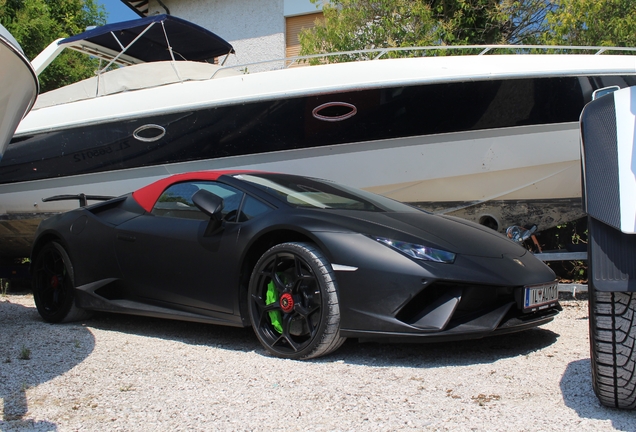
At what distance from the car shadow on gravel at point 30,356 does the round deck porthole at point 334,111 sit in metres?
2.60

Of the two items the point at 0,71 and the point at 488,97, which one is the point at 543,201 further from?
the point at 0,71

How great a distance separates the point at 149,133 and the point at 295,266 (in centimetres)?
328

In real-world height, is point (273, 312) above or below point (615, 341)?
below

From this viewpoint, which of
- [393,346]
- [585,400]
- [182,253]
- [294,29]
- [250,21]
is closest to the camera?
[585,400]

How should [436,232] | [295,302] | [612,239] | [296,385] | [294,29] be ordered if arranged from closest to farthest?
[612,239]
[296,385]
[295,302]
[436,232]
[294,29]

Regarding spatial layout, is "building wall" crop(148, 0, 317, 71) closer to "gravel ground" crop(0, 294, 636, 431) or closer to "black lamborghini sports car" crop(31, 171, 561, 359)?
"black lamborghini sports car" crop(31, 171, 561, 359)

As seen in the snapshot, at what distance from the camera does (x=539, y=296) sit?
10.6 feet

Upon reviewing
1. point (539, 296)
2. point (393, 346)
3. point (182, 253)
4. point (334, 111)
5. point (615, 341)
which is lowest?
point (393, 346)

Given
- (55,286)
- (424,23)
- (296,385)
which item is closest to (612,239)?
(296,385)

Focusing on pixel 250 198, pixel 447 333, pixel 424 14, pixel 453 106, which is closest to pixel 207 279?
pixel 250 198

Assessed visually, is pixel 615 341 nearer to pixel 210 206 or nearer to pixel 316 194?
pixel 316 194

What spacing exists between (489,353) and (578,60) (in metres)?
3.00

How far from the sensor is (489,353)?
326 cm

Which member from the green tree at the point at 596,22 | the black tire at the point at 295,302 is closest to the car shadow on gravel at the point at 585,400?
the black tire at the point at 295,302
